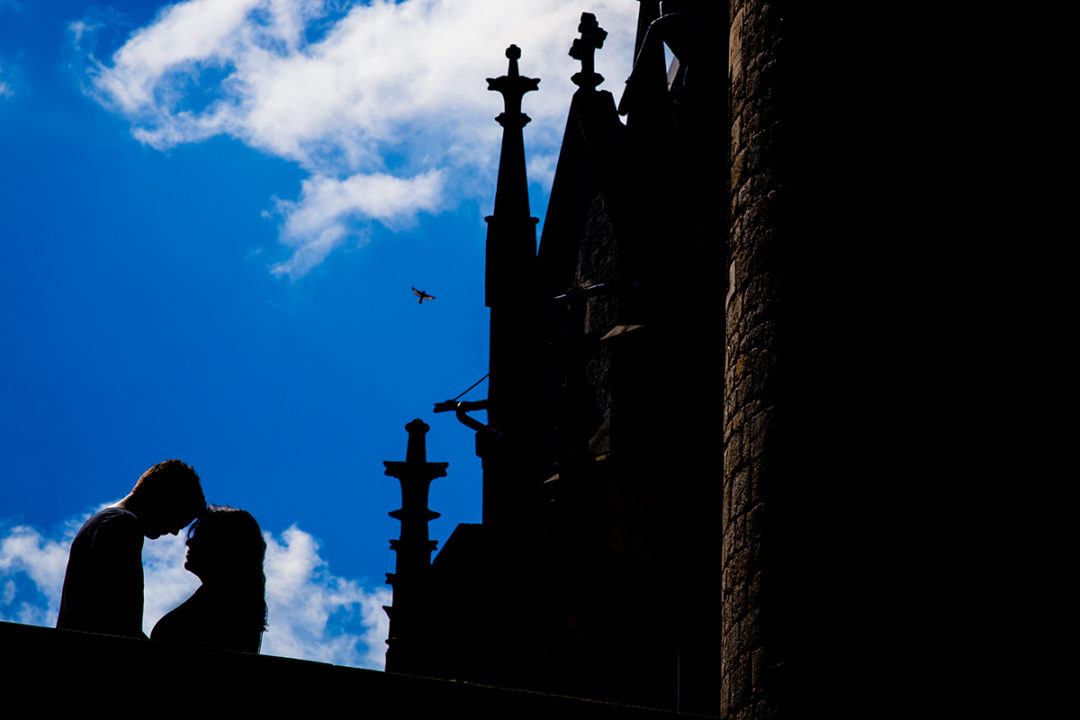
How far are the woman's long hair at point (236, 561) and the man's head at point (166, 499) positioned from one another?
0.67ft

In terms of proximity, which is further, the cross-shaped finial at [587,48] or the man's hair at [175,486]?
the cross-shaped finial at [587,48]

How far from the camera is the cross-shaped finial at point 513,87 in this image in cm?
1822

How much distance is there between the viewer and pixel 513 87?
18.3 meters

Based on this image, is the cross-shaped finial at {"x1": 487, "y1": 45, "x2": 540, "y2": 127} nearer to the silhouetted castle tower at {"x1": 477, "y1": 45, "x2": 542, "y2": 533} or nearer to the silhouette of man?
the silhouetted castle tower at {"x1": 477, "y1": 45, "x2": 542, "y2": 533}

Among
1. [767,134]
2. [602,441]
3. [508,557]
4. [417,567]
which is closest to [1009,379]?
[767,134]

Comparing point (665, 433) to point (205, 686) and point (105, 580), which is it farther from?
point (205, 686)

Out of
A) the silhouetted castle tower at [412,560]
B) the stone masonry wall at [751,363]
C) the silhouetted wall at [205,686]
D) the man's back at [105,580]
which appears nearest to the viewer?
the silhouetted wall at [205,686]

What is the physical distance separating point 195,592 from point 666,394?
7308 mm

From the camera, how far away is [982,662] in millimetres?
5047

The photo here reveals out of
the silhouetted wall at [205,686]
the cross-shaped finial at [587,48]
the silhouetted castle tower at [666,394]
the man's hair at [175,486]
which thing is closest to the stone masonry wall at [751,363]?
the silhouetted castle tower at [666,394]

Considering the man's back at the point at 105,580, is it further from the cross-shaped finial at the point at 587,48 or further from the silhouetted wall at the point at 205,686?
the cross-shaped finial at the point at 587,48

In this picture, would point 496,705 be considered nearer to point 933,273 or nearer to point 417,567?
point 933,273

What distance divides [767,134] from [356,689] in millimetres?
3144

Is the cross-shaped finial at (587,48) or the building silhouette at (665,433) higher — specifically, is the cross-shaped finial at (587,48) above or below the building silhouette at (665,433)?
above
